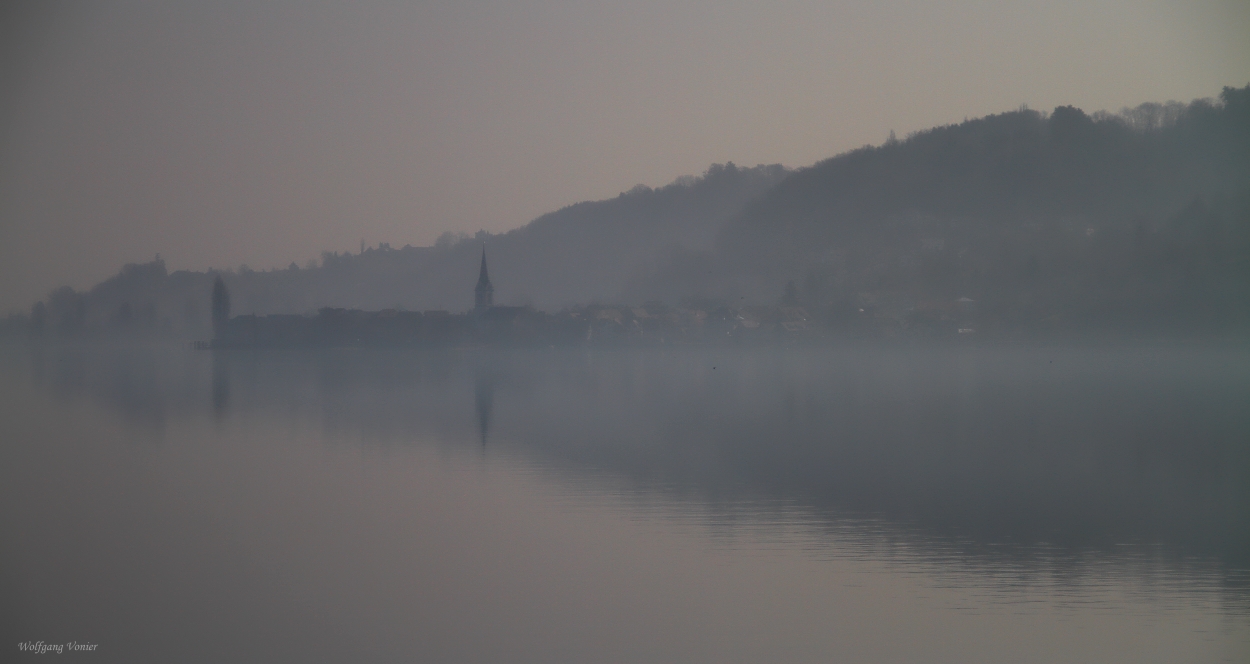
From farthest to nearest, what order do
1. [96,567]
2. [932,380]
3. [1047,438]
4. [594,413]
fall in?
[932,380], [594,413], [1047,438], [96,567]

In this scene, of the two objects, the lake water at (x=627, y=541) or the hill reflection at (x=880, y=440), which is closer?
the lake water at (x=627, y=541)

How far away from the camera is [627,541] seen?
23.5 m

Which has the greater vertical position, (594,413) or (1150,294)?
(1150,294)

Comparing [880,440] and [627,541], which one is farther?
[880,440]

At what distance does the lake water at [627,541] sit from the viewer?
56.8ft

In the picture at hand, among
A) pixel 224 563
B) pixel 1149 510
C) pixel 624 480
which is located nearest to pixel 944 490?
pixel 1149 510

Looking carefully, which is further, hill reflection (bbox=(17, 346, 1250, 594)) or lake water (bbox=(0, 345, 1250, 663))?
hill reflection (bbox=(17, 346, 1250, 594))

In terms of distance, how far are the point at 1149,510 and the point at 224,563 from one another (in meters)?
26.4

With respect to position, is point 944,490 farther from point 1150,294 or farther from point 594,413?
point 1150,294

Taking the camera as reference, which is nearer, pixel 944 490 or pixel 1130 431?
pixel 944 490

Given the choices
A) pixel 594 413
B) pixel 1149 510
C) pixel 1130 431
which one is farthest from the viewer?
pixel 594 413

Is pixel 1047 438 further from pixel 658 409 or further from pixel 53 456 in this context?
pixel 53 456

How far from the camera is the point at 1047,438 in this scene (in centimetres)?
4491

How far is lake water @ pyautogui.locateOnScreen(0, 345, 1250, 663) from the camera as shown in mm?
17312
